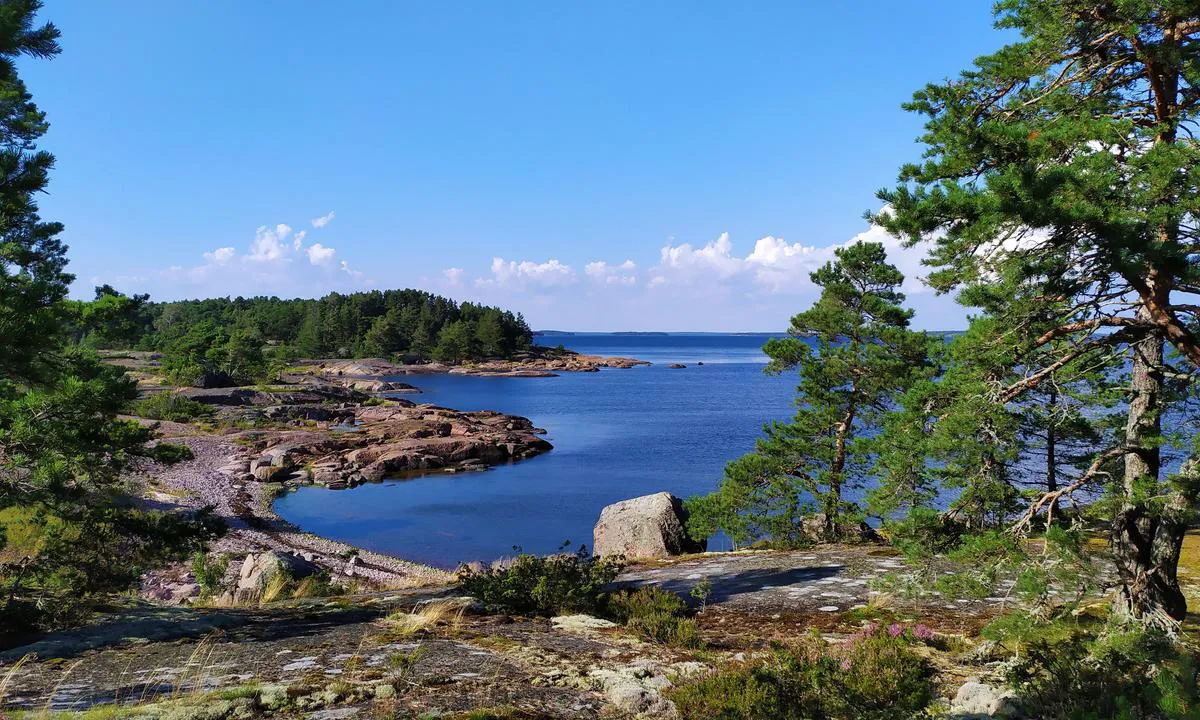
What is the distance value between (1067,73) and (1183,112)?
1.43m

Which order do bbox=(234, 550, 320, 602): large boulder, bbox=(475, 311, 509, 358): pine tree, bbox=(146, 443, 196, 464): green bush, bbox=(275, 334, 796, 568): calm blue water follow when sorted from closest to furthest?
bbox=(146, 443, 196, 464): green bush < bbox=(234, 550, 320, 602): large boulder < bbox=(275, 334, 796, 568): calm blue water < bbox=(475, 311, 509, 358): pine tree

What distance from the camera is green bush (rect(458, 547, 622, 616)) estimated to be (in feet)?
30.5

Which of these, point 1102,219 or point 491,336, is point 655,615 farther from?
point 491,336

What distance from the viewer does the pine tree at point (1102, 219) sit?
5801 mm

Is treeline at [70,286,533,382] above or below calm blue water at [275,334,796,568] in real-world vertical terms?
above

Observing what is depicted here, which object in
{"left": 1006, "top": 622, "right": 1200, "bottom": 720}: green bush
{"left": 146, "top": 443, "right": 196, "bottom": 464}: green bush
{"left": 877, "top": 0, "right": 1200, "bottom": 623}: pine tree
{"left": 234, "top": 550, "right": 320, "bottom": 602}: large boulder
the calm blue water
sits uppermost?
{"left": 877, "top": 0, "right": 1200, "bottom": 623}: pine tree

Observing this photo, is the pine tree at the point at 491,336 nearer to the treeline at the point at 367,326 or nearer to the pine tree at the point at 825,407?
the treeline at the point at 367,326

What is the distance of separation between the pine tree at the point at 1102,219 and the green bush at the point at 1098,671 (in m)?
0.93

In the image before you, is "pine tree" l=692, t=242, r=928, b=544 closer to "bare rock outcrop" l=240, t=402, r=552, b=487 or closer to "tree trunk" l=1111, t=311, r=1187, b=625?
"tree trunk" l=1111, t=311, r=1187, b=625

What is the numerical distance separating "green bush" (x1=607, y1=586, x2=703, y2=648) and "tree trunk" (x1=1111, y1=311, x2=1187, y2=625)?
14.2ft

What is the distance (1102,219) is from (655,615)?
6243 mm

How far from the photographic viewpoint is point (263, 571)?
17016mm

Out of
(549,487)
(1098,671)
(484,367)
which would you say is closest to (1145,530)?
(1098,671)

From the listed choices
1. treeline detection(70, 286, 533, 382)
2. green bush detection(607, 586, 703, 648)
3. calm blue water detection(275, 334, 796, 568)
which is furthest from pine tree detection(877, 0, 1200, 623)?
treeline detection(70, 286, 533, 382)
